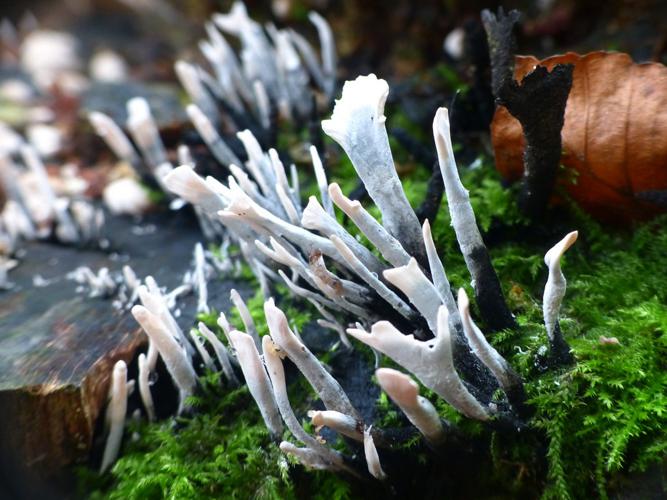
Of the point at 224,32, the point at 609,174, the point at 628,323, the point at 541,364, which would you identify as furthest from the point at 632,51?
the point at 224,32

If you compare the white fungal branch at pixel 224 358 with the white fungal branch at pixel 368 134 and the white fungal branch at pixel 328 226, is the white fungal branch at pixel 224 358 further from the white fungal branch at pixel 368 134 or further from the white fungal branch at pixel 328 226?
the white fungal branch at pixel 368 134

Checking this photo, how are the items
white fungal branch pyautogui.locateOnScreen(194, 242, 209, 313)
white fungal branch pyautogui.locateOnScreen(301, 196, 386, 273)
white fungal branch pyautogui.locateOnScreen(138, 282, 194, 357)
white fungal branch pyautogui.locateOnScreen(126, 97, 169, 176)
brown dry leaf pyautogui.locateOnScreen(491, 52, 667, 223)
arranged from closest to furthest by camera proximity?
1. white fungal branch pyautogui.locateOnScreen(301, 196, 386, 273)
2. white fungal branch pyautogui.locateOnScreen(138, 282, 194, 357)
3. brown dry leaf pyautogui.locateOnScreen(491, 52, 667, 223)
4. white fungal branch pyautogui.locateOnScreen(194, 242, 209, 313)
5. white fungal branch pyautogui.locateOnScreen(126, 97, 169, 176)

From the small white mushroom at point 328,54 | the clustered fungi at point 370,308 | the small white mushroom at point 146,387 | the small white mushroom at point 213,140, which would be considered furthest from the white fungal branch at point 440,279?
the small white mushroom at point 328,54

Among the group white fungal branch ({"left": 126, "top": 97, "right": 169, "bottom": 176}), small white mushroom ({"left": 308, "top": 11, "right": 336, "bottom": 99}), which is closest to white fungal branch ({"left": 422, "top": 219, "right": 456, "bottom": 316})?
white fungal branch ({"left": 126, "top": 97, "right": 169, "bottom": 176})

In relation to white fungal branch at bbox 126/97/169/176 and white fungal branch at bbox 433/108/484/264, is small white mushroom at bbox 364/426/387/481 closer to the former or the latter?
white fungal branch at bbox 433/108/484/264

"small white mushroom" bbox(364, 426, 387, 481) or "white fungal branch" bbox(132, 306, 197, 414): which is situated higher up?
"white fungal branch" bbox(132, 306, 197, 414)

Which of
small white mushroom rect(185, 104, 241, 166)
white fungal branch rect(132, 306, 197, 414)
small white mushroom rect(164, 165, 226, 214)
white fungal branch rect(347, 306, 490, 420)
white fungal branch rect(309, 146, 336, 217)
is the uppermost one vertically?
small white mushroom rect(185, 104, 241, 166)

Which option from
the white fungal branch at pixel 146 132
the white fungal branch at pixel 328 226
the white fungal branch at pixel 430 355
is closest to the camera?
the white fungal branch at pixel 430 355

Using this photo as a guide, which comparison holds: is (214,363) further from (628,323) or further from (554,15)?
(554,15)
